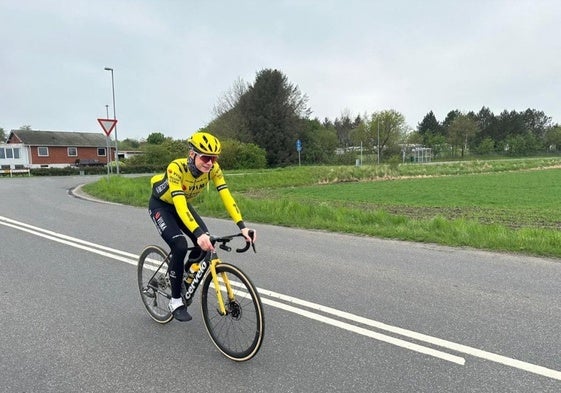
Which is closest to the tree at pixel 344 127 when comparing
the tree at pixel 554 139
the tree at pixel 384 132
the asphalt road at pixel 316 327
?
the tree at pixel 384 132

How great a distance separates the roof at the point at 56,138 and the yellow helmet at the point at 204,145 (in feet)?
191

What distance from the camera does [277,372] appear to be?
9.96 ft

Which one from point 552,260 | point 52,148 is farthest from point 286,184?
point 52,148

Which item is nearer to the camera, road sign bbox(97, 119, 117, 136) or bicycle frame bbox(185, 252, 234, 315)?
bicycle frame bbox(185, 252, 234, 315)

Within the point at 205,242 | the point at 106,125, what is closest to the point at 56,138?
the point at 106,125

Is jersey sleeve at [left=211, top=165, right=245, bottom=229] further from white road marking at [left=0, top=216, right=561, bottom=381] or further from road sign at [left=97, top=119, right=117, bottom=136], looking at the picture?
road sign at [left=97, top=119, right=117, bottom=136]

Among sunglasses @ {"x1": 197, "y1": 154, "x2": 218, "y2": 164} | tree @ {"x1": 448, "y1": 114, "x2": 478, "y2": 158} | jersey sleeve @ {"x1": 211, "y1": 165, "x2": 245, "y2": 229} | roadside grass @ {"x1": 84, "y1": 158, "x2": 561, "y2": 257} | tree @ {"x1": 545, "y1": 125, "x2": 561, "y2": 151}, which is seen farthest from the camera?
tree @ {"x1": 545, "y1": 125, "x2": 561, "y2": 151}

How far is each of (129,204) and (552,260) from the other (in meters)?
13.0

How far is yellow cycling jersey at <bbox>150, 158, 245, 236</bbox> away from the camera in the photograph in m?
3.29

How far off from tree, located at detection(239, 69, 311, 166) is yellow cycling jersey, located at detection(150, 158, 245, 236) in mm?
47258

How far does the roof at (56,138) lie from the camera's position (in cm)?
5156

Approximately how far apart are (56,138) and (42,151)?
9.94 feet

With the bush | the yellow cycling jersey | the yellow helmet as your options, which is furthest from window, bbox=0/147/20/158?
the yellow helmet

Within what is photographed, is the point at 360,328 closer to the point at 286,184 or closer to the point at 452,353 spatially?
the point at 452,353
